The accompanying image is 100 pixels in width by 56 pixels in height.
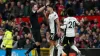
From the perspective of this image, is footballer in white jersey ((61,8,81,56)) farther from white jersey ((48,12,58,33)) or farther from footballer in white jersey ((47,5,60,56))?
white jersey ((48,12,58,33))

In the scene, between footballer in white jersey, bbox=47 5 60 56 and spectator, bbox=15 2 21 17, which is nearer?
footballer in white jersey, bbox=47 5 60 56

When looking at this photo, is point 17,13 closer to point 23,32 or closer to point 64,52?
point 23,32

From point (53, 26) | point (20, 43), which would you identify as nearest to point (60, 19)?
point (20, 43)

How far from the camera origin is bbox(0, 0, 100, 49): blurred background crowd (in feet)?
93.5

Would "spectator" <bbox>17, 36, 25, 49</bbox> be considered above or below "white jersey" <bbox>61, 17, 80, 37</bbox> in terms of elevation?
below

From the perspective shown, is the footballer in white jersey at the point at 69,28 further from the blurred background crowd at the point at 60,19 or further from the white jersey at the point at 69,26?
the blurred background crowd at the point at 60,19

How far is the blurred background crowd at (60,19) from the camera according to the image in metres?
28.5

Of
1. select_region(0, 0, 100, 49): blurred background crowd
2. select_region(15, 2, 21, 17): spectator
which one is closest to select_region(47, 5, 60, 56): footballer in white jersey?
select_region(0, 0, 100, 49): blurred background crowd

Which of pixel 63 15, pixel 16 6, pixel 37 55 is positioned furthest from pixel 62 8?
pixel 37 55

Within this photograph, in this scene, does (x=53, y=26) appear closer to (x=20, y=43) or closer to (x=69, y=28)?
(x=69, y=28)

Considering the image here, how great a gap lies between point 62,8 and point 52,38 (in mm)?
9571

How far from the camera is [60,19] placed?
30750mm

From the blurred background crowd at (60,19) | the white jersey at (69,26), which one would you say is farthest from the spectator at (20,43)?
the white jersey at (69,26)

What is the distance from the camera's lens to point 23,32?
30.8 meters
